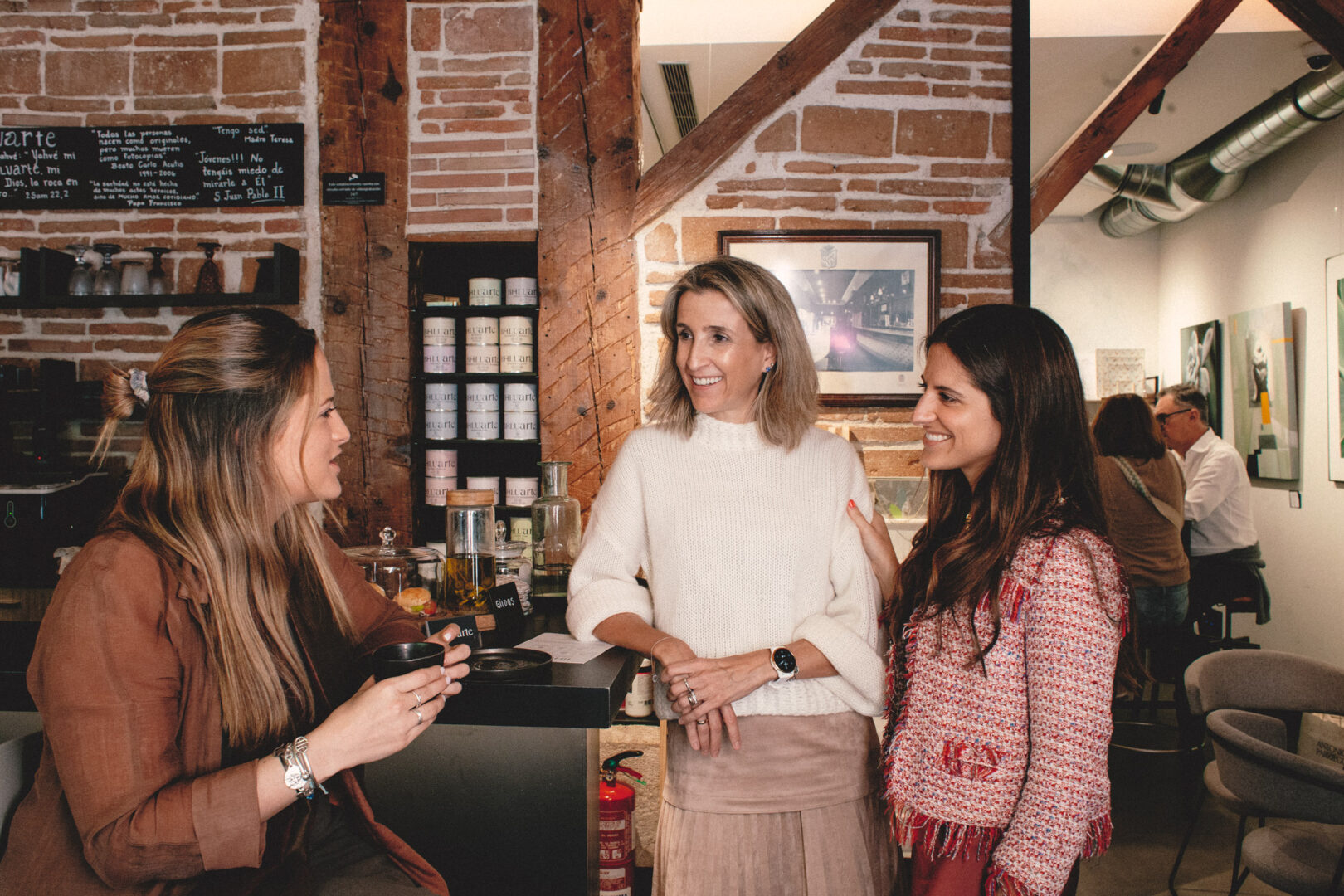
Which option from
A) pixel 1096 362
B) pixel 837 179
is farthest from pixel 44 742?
pixel 1096 362

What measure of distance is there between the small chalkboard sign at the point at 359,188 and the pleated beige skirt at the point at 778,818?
2694mm

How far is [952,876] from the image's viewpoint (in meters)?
1.30

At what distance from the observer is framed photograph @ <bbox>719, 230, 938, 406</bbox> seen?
3160 millimetres

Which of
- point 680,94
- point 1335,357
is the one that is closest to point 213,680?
point 680,94

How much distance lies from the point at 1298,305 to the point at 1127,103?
2.61 meters

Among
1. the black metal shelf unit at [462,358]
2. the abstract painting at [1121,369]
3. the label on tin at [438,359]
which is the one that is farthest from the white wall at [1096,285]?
the label on tin at [438,359]

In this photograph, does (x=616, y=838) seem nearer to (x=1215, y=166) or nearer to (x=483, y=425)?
(x=483, y=425)

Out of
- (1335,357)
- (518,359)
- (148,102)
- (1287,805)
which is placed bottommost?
(1287,805)

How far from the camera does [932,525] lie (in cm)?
162

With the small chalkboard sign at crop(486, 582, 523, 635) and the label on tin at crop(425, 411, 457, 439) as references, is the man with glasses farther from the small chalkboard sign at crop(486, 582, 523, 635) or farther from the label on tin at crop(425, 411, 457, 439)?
the small chalkboard sign at crop(486, 582, 523, 635)

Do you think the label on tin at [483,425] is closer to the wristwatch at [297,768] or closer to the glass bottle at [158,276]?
the glass bottle at [158,276]

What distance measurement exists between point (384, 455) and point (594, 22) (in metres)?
1.94

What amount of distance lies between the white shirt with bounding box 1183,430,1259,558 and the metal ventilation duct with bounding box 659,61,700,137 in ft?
11.3

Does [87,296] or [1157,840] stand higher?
[87,296]
